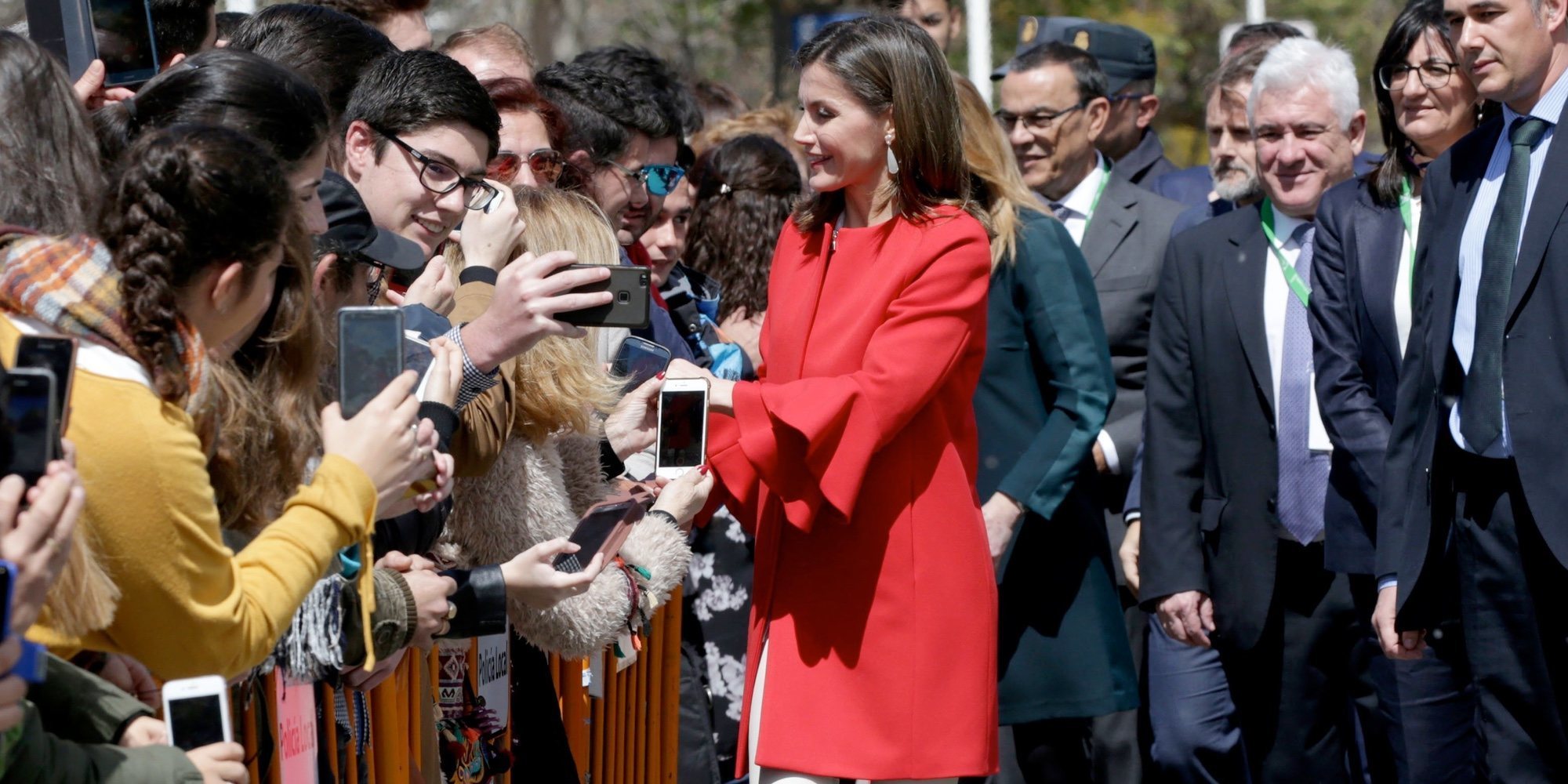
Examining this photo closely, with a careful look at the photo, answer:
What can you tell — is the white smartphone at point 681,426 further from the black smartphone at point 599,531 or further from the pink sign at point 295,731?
the pink sign at point 295,731

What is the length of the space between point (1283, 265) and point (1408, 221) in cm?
49

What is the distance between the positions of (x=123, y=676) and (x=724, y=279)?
3869mm

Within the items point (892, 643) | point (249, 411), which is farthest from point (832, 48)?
point (249, 411)

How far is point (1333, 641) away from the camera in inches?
201

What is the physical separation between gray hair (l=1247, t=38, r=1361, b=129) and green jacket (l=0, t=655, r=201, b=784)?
13.4ft

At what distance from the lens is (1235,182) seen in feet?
21.0

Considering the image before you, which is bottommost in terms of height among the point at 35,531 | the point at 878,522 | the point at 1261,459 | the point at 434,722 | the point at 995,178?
the point at 434,722

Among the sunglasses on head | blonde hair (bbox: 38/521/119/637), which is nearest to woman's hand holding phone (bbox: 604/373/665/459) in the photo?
the sunglasses on head

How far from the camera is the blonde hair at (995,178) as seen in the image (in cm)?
449

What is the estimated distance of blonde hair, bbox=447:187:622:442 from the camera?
3.60 m

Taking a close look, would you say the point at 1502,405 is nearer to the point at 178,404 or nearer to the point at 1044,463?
the point at 1044,463

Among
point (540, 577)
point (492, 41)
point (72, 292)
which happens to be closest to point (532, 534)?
point (540, 577)

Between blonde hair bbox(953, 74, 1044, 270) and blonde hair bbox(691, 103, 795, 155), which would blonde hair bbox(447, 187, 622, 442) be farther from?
blonde hair bbox(691, 103, 795, 155)

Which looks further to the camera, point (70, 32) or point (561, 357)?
point (561, 357)
